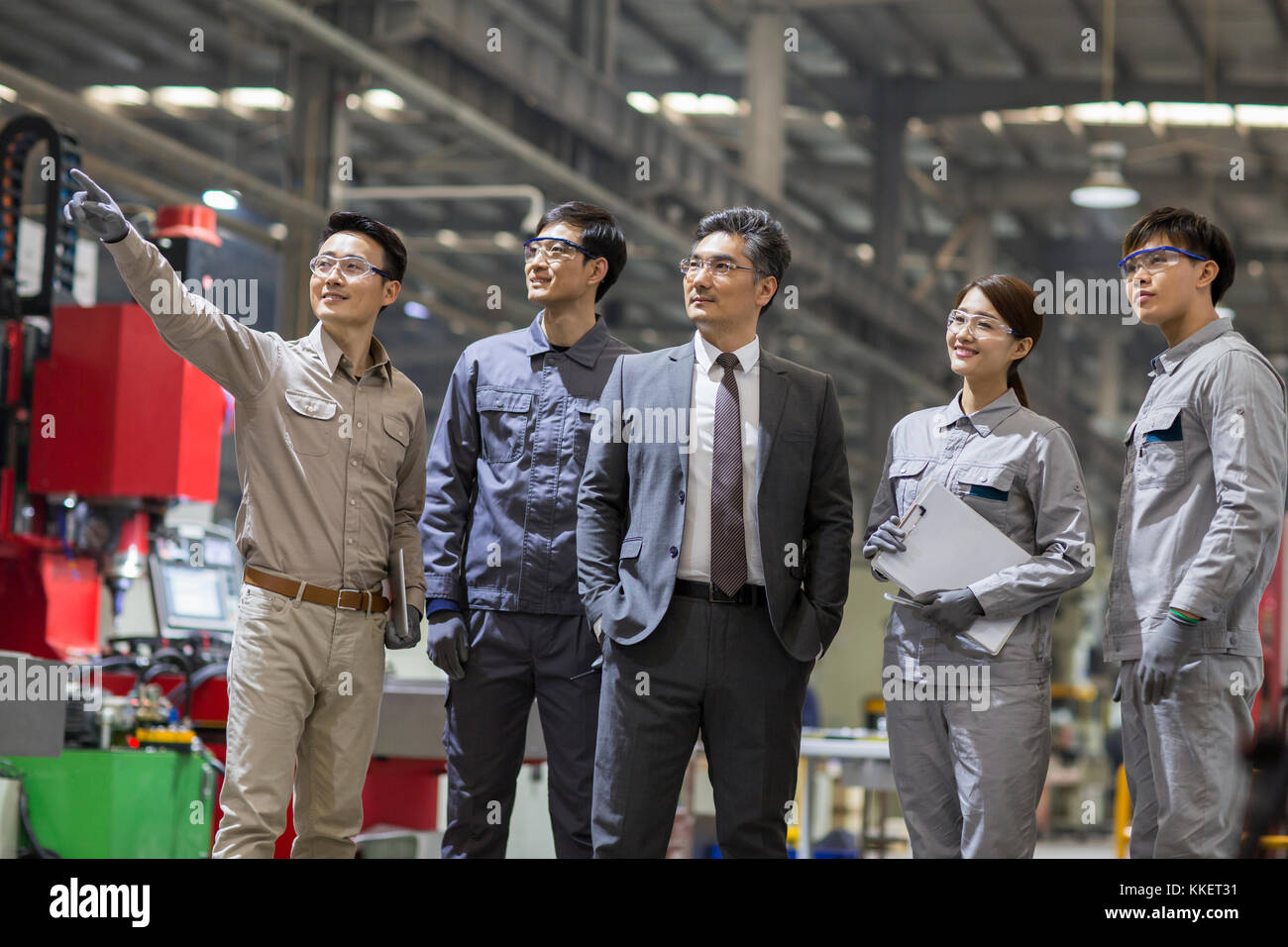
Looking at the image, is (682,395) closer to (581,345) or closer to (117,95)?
(581,345)

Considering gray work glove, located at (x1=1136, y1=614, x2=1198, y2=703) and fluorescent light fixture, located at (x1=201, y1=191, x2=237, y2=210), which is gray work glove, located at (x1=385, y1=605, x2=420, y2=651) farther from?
fluorescent light fixture, located at (x1=201, y1=191, x2=237, y2=210)

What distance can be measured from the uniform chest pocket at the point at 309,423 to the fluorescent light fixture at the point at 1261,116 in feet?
34.0

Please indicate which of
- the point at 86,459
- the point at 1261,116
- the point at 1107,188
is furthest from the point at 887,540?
the point at 1261,116

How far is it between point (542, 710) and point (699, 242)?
107 centimetres

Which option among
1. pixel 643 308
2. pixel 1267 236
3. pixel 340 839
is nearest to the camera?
pixel 340 839

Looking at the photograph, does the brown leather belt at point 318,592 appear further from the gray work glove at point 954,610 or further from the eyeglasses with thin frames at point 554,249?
the gray work glove at point 954,610

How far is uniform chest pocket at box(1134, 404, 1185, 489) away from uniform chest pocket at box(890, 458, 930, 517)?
1.49 feet

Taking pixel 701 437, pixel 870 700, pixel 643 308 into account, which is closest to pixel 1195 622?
pixel 701 437

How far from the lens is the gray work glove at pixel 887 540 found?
119 inches

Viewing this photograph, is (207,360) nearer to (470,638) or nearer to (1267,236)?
(470,638)

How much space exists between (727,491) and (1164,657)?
0.91 m

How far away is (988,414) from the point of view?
124 inches

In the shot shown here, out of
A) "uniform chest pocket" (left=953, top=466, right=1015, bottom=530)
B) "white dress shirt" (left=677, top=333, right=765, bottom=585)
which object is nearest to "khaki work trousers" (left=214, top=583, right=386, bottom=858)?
"white dress shirt" (left=677, top=333, right=765, bottom=585)

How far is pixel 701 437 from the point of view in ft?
9.82
